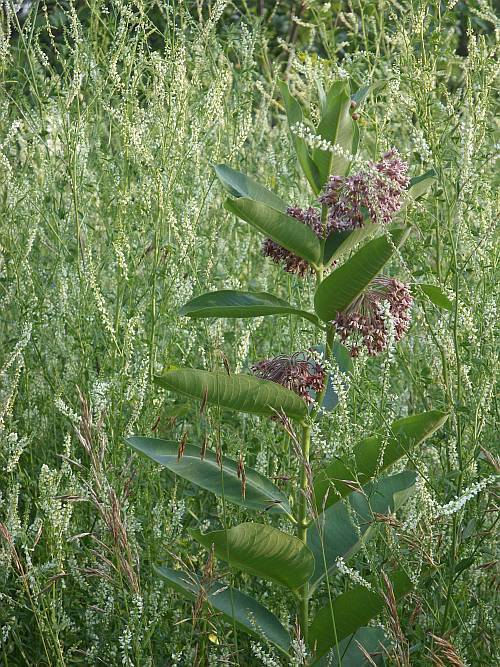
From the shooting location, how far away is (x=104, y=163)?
10.8 ft

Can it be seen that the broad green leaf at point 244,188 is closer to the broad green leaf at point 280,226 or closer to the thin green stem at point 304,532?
the broad green leaf at point 280,226

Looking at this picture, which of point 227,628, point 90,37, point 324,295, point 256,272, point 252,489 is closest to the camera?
point 324,295

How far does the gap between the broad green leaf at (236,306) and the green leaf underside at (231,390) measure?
6.4 inches

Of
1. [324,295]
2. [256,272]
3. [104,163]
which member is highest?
[324,295]

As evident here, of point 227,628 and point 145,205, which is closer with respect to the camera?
point 227,628

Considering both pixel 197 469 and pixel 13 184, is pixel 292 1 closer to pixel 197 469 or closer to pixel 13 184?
pixel 13 184

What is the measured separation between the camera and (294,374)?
2051mm

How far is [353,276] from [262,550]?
585mm

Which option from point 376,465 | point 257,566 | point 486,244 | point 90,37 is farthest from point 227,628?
point 90,37

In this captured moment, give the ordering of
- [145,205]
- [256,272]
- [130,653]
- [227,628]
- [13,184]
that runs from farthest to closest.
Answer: [256,272] < [13,184] < [145,205] < [227,628] < [130,653]

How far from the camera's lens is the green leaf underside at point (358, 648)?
2.10 meters

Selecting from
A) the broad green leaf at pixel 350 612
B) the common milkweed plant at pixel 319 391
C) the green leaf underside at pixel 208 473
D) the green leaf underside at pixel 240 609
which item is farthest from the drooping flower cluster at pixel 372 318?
the green leaf underside at pixel 240 609

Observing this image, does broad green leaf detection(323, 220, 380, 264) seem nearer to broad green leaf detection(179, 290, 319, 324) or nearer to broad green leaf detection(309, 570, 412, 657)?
broad green leaf detection(179, 290, 319, 324)

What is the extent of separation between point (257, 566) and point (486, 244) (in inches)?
35.6
